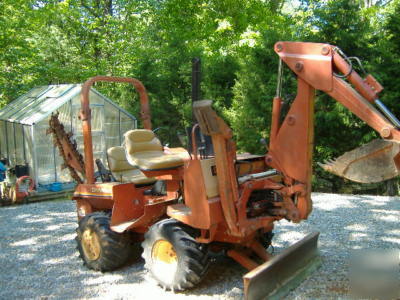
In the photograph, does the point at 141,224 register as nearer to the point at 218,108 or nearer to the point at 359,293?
the point at 359,293

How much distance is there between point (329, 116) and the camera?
1109 cm

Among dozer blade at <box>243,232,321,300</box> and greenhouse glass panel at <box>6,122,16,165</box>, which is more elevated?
greenhouse glass panel at <box>6,122,16,165</box>

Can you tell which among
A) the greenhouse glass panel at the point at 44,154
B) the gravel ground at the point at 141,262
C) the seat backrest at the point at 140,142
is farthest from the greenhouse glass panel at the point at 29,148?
the seat backrest at the point at 140,142

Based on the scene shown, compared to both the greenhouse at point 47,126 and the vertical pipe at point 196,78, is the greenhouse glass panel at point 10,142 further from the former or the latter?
the vertical pipe at point 196,78

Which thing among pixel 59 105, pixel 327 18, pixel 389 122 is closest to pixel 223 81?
pixel 327 18

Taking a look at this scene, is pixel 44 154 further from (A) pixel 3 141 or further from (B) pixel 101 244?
(B) pixel 101 244

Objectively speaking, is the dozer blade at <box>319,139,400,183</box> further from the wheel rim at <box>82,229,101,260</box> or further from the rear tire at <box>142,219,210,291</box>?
the wheel rim at <box>82,229,101,260</box>

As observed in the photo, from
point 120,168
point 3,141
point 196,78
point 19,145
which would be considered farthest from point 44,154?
point 120,168

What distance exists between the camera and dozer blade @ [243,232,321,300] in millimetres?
3922

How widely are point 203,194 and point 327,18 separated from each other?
30.3 ft

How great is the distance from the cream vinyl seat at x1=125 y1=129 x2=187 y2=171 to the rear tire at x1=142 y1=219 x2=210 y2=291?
0.62 m

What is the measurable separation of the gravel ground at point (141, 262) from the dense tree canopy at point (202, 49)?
217 centimetres

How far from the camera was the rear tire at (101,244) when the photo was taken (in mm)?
5168

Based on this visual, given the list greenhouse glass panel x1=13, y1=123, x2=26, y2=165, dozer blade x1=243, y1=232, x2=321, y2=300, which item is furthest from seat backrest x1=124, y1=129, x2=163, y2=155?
greenhouse glass panel x1=13, y1=123, x2=26, y2=165
